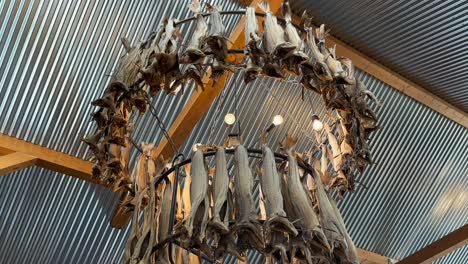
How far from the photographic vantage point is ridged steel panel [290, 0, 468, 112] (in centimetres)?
1055

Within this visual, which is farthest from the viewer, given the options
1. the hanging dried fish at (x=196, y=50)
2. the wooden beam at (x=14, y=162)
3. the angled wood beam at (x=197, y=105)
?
the angled wood beam at (x=197, y=105)

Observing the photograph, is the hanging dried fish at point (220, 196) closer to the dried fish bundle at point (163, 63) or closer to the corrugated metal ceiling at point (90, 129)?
the dried fish bundle at point (163, 63)

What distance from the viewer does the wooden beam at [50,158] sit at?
10.5 m

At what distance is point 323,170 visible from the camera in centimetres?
711

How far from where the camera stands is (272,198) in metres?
4.71

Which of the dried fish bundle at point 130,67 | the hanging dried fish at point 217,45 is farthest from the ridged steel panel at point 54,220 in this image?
the hanging dried fish at point 217,45

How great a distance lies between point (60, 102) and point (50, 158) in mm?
1126

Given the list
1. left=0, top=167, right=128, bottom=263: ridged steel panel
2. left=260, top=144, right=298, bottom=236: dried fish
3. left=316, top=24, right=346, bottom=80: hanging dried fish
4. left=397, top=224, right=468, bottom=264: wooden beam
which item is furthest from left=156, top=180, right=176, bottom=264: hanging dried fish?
left=397, top=224, right=468, bottom=264: wooden beam

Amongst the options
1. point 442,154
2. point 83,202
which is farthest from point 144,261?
point 442,154

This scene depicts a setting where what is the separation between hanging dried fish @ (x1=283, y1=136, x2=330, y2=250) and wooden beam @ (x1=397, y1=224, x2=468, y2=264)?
7687 millimetres

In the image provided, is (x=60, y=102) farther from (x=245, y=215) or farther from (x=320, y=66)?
(x=245, y=215)

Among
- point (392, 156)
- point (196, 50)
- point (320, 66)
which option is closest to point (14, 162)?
point (196, 50)

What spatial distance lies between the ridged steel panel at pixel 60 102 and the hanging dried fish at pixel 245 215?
6.35 metres

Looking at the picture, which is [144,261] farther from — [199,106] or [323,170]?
[199,106]
